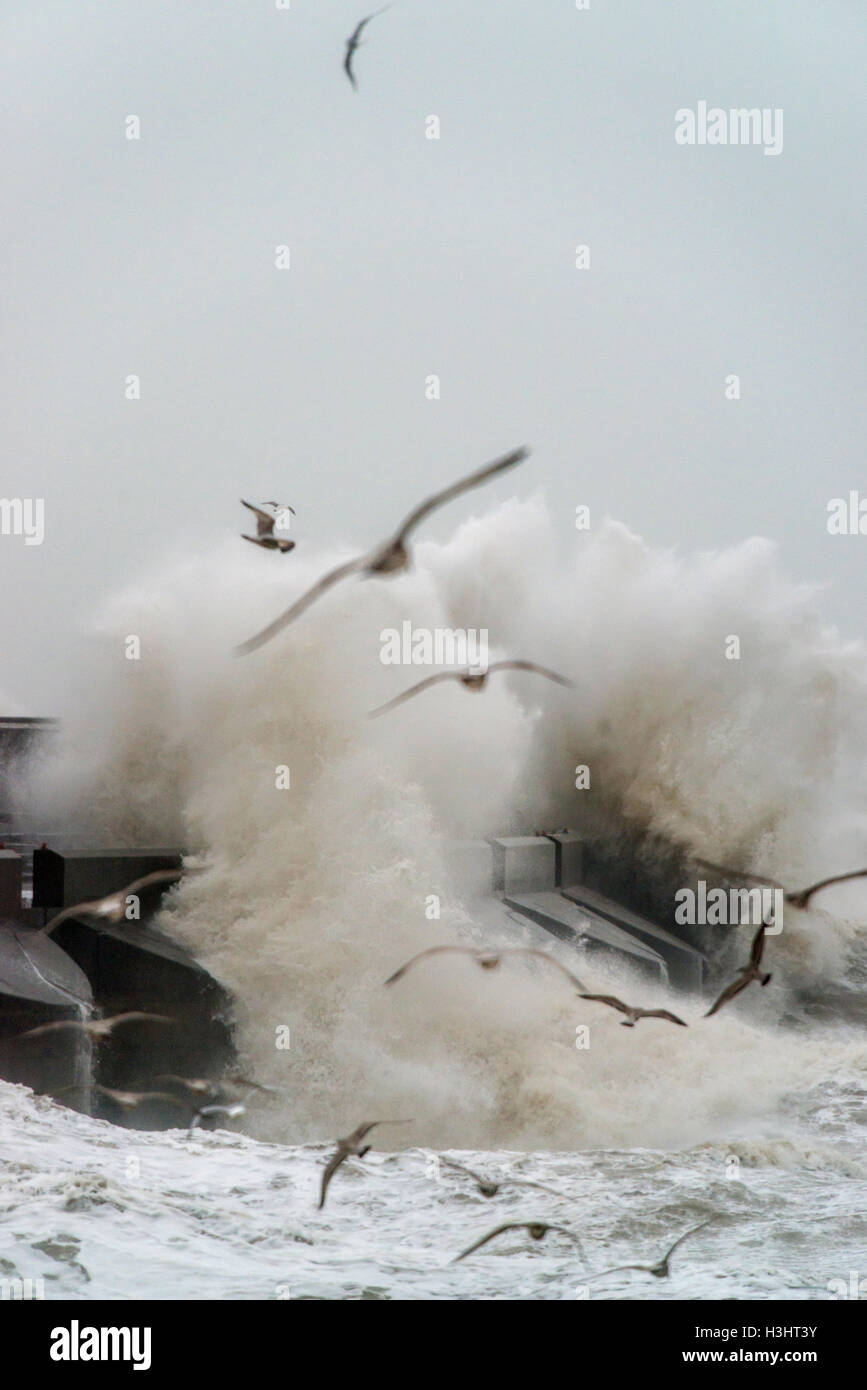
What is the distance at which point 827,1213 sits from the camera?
12.3 ft

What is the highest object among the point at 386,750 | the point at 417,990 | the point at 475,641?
the point at 475,641

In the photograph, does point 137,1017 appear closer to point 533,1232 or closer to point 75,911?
point 533,1232

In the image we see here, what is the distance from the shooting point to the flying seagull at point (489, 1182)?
3.74m

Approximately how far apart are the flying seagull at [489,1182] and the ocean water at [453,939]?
61 millimetres

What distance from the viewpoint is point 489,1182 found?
12.5 feet

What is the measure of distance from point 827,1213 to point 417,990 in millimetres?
1991

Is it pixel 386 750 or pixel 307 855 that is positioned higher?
pixel 386 750

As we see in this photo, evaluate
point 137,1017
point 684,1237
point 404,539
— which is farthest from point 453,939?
point 404,539

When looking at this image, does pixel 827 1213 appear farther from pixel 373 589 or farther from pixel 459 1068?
pixel 373 589

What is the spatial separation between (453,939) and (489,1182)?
1.96 meters

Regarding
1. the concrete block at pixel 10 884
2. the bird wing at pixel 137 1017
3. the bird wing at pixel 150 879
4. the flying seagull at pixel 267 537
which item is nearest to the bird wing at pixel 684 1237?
the bird wing at pixel 137 1017

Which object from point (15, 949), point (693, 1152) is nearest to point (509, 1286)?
point (693, 1152)

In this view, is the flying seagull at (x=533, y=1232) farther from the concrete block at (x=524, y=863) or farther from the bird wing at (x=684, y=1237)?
the concrete block at (x=524, y=863)

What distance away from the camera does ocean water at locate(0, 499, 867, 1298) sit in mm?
3346
